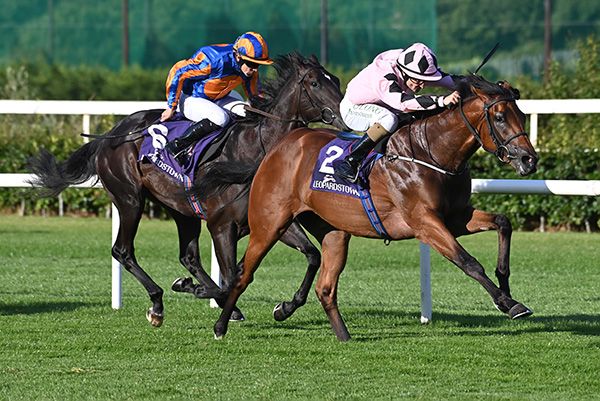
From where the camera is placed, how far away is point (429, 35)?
84.2 feet

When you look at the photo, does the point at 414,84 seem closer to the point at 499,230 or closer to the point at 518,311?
the point at 499,230

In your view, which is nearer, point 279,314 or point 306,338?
point 306,338

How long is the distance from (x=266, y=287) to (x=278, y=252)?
2538 mm

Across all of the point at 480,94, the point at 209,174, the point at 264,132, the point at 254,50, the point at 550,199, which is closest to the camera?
the point at 480,94

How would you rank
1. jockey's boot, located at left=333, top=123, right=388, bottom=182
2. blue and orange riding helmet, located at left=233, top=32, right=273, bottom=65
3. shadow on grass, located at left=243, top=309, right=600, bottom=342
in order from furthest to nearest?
blue and orange riding helmet, located at left=233, top=32, right=273, bottom=65 < shadow on grass, located at left=243, top=309, right=600, bottom=342 < jockey's boot, located at left=333, top=123, right=388, bottom=182

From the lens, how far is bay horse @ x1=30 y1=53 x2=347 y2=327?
7789mm

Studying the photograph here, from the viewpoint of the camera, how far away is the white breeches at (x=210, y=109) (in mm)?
8062

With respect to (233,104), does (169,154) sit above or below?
below

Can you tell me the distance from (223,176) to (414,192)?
1.43 m

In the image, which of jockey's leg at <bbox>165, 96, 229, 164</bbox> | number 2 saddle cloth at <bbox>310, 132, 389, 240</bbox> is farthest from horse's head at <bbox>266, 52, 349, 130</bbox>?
number 2 saddle cloth at <bbox>310, 132, 389, 240</bbox>

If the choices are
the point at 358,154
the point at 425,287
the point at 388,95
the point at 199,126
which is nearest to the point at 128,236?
the point at 199,126

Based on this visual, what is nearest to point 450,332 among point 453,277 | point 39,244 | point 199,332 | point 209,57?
point 199,332

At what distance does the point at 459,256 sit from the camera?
6.50 m

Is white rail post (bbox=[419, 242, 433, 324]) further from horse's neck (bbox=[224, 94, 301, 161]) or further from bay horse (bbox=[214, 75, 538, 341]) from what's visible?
horse's neck (bbox=[224, 94, 301, 161])
